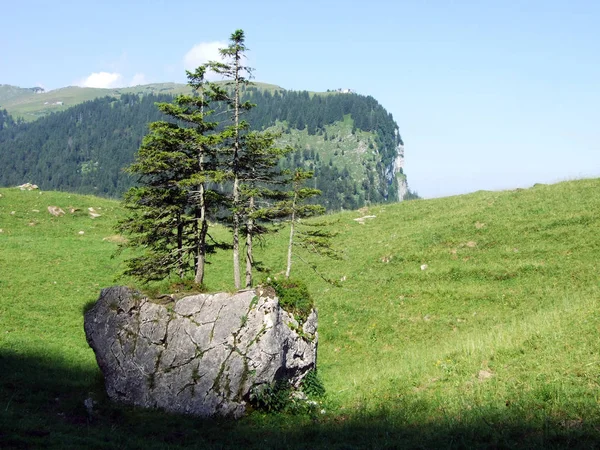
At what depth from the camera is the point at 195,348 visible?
18.6 meters

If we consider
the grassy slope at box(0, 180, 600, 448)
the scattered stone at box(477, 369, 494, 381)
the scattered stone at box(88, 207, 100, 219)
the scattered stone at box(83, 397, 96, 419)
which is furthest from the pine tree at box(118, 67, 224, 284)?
the scattered stone at box(88, 207, 100, 219)

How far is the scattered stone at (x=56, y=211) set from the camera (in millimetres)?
54438

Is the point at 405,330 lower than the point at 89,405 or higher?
lower

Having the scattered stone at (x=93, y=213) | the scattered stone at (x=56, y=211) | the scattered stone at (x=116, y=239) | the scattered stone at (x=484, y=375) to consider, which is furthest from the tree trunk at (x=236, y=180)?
the scattered stone at (x=56, y=211)

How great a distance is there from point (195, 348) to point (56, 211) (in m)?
44.9

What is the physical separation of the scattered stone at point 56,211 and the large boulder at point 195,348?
39.9 metres

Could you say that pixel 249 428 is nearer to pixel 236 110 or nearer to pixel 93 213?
pixel 236 110

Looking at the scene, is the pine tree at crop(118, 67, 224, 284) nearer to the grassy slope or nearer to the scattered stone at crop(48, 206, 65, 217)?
the grassy slope

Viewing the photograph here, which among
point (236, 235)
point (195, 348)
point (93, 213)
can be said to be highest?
point (236, 235)

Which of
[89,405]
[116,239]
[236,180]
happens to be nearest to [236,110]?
[236,180]

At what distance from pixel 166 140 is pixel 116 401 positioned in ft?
45.2

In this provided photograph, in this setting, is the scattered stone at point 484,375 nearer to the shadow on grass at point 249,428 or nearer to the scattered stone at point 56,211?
the shadow on grass at point 249,428

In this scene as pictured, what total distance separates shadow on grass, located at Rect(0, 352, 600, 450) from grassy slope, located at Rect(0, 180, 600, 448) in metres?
0.07

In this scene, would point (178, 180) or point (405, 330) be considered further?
point (405, 330)
